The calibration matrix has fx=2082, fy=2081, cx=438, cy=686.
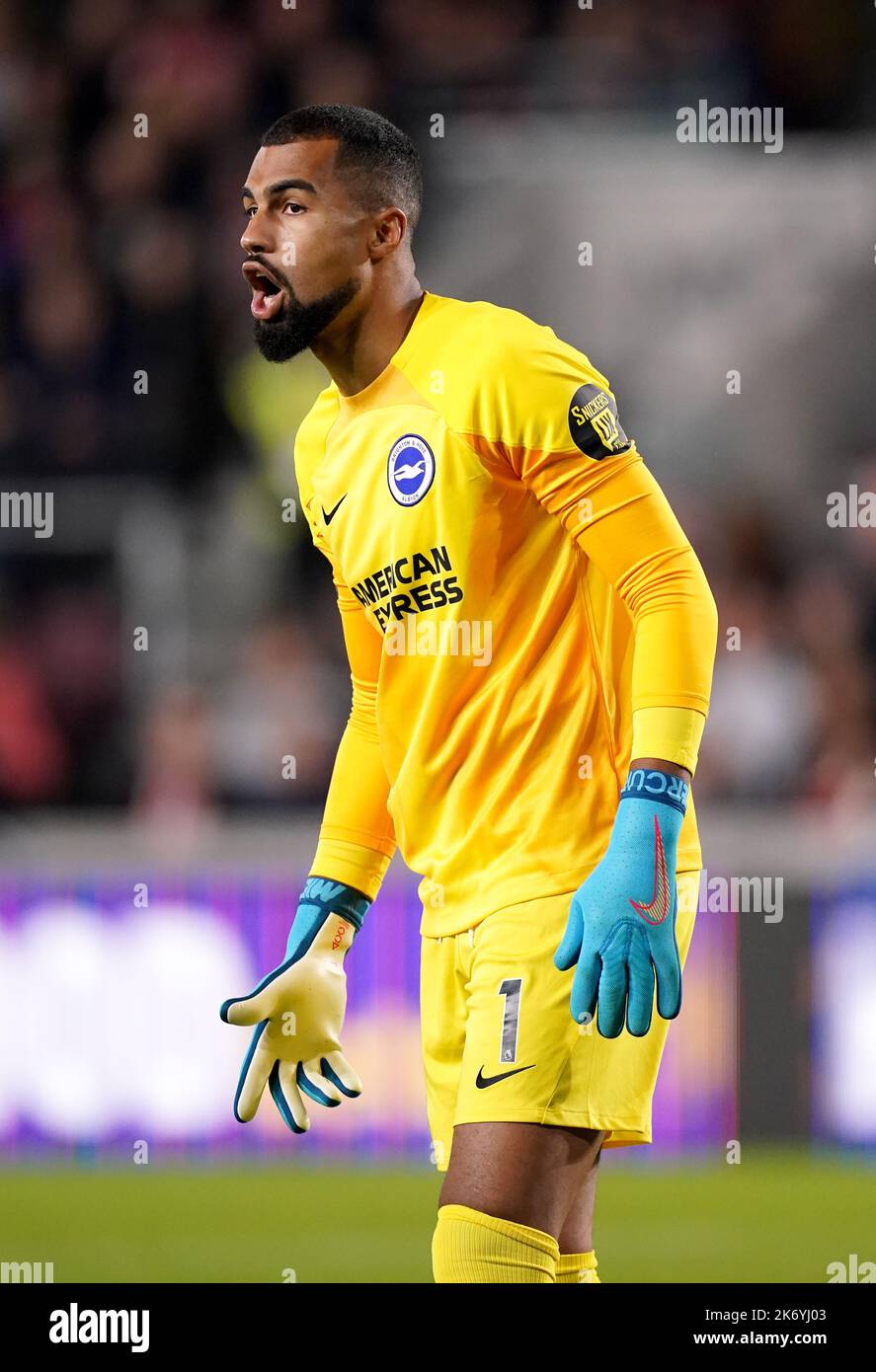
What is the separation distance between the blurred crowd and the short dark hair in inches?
192

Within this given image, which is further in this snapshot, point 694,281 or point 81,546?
point 694,281

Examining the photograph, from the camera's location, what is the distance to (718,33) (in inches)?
426

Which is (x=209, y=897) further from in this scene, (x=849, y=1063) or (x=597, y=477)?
(x=597, y=477)

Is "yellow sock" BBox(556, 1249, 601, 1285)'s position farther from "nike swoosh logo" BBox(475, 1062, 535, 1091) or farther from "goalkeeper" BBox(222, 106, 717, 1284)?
"nike swoosh logo" BBox(475, 1062, 535, 1091)

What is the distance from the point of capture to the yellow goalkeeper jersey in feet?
11.4

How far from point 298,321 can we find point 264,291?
9 centimetres

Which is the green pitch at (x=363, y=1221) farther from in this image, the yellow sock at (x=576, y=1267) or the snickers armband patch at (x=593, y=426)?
the snickers armband patch at (x=593, y=426)

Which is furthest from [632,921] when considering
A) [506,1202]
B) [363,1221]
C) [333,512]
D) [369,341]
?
[363,1221]

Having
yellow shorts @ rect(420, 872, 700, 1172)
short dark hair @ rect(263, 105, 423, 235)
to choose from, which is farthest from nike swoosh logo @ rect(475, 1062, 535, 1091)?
short dark hair @ rect(263, 105, 423, 235)

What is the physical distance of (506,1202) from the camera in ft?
10.9

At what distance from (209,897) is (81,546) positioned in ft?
6.75

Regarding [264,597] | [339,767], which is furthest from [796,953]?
[339,767]

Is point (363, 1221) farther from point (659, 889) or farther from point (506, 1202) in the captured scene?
point (659, 889)

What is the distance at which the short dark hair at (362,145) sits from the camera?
12.0 ft
